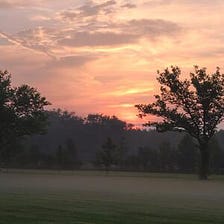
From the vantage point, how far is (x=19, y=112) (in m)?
84.9

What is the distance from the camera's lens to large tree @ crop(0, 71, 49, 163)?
82.9 meters

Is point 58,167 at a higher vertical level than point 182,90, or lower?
lower

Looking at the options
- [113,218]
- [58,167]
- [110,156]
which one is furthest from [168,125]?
[113,218]

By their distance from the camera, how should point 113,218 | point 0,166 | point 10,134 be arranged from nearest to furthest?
point 113,218, point 10,134, point 0,166

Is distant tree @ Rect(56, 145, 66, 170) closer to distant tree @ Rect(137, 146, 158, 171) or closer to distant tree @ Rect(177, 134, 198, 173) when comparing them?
distant tree @ Rect(137, 146, 158, 171)

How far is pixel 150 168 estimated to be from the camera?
116938 millimetres

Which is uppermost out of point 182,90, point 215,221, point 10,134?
point 182,90

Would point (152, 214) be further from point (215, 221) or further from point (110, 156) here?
point (110, 156)

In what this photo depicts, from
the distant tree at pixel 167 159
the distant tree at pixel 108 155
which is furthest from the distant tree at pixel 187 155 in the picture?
the distant tree at pixel 108 155

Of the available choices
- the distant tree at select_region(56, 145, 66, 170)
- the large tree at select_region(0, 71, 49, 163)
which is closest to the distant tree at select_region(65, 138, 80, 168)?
the distant tree at select_region(56, 145, 66, 170)

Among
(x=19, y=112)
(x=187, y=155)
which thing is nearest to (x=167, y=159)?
(x=187, y=155)

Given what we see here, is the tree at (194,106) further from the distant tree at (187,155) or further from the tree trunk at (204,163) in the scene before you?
the distant tree at (187,155)

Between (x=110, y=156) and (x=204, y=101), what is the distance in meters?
39.4

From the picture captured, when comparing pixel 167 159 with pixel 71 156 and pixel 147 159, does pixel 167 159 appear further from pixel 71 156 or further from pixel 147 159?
pixel 71 156
